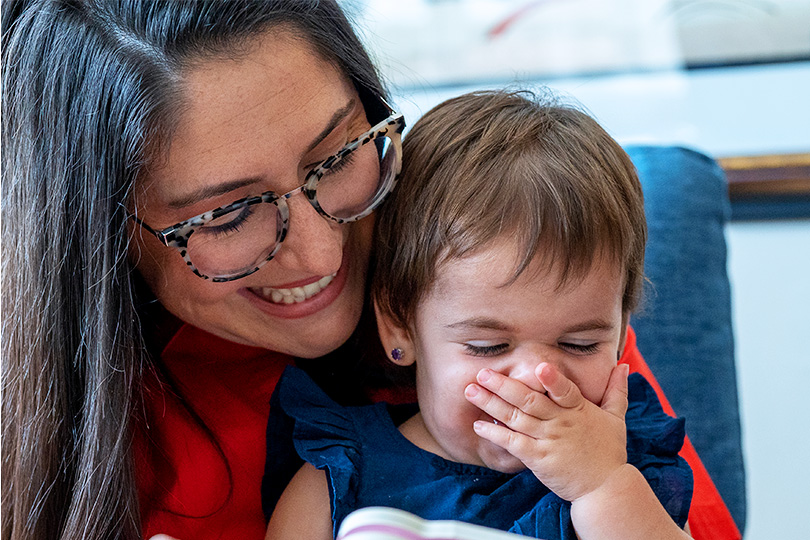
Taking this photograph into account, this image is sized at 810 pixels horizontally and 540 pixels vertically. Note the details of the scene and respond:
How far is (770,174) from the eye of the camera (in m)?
2.50

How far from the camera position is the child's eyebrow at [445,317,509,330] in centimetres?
98

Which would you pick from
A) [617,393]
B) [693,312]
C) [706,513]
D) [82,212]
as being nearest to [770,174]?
[693,312]

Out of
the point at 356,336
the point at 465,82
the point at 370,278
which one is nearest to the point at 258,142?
the point at 370,278

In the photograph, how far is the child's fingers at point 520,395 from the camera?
95 cm

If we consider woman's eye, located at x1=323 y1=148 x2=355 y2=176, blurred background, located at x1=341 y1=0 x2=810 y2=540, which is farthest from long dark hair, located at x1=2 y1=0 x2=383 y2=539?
blurred background, located at x1=341 y1=0 x2=810 y2=540

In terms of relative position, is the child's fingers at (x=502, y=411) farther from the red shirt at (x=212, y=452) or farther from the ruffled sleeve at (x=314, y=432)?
the red shirt at (x=212, y=452)

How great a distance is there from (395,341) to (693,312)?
668mm

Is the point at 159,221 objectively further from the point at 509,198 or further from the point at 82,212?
the point at 509,198

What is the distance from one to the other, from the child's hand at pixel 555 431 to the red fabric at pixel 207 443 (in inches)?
15.3

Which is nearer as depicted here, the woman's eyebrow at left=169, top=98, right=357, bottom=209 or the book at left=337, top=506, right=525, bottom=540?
the book at left=337, top=506, right=525, bottom=540

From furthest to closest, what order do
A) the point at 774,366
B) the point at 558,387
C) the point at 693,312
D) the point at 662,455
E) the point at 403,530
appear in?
the point at 774,366 → the point at 693,312 → the point at 662,455 → the point at 558,387 → the point at 403,530

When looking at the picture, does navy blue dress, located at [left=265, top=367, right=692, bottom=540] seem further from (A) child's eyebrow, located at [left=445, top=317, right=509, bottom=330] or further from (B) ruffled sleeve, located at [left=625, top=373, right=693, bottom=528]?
(A) child's eyebrow, located at [left=445, top=317, right=509, bottom=330]

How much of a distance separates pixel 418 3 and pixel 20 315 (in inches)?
76.0

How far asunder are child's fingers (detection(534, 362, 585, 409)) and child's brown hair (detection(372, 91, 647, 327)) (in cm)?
11
